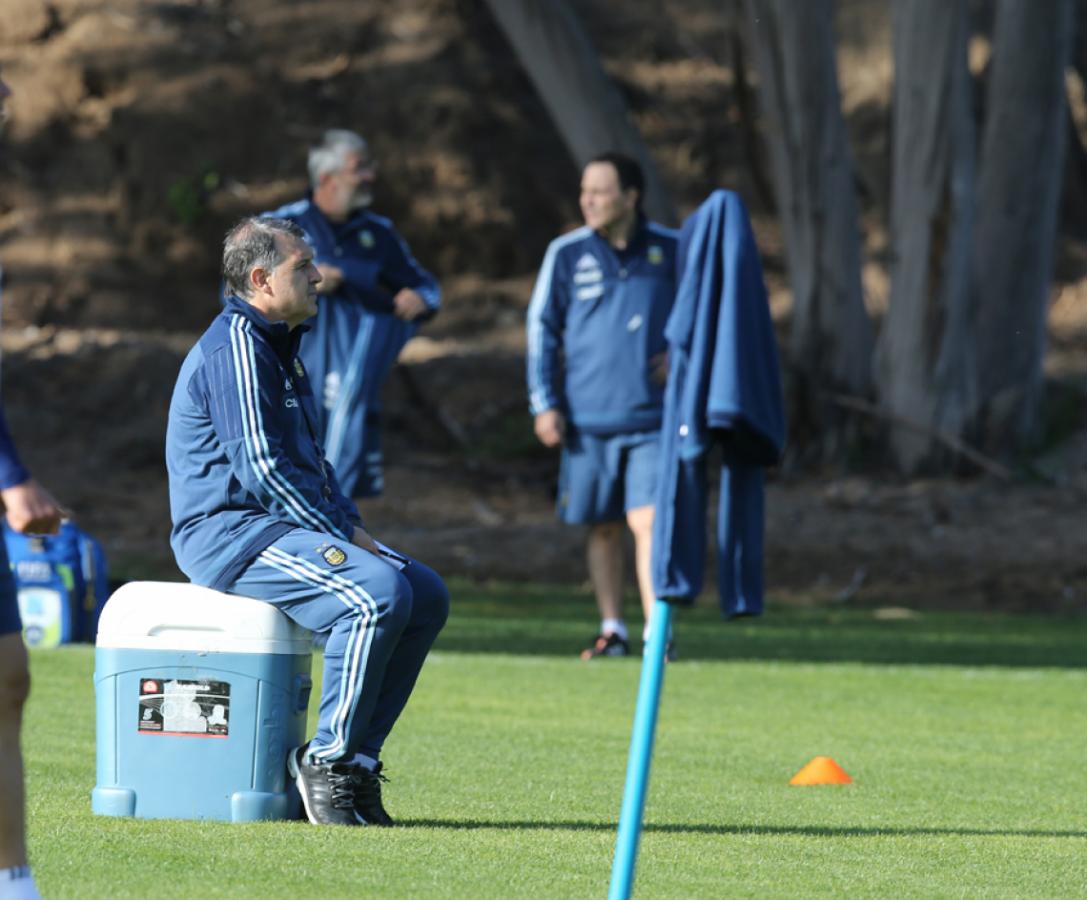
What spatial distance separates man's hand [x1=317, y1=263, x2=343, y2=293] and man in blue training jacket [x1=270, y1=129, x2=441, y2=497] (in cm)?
5

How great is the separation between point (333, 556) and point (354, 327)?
18.2ft

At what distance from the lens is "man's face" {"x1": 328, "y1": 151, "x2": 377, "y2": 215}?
1044cm

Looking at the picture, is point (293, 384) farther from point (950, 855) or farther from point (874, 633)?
point (874, 633)

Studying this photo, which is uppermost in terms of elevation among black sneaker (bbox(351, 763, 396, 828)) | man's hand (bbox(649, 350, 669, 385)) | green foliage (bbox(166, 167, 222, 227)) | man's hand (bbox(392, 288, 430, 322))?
man's hand (bbox(392, 288, 430, 322))

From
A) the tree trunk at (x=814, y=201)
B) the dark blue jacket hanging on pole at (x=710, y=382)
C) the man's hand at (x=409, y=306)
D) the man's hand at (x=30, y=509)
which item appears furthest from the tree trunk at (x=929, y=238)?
the man's hand at (x=30, y=509)

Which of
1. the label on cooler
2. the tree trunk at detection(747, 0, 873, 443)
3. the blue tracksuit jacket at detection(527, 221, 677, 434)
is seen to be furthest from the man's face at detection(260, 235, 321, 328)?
the tree trunk at detection(747, 0, 873, 443)

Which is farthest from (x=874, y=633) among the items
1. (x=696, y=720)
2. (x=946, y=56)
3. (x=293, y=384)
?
(x=293, y=384)

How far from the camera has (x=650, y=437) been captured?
983 centimetres

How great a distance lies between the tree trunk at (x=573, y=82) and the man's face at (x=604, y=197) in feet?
20.5

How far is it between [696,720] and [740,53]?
12958mm

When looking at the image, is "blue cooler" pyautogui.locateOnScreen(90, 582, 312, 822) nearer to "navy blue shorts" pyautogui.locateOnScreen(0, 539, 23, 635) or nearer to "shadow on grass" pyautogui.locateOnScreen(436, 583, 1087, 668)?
"navy blue shorts" pyautogui.locateOnScreen(0, 539, 23, 635)

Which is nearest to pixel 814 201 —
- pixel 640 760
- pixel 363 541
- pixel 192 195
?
pixel 192 195

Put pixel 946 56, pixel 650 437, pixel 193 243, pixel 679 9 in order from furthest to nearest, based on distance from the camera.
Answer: pixel 679 9
pixel 193 243
pixel 946 56
pixel 650 437

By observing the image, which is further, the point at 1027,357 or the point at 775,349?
the point at 1027,357
